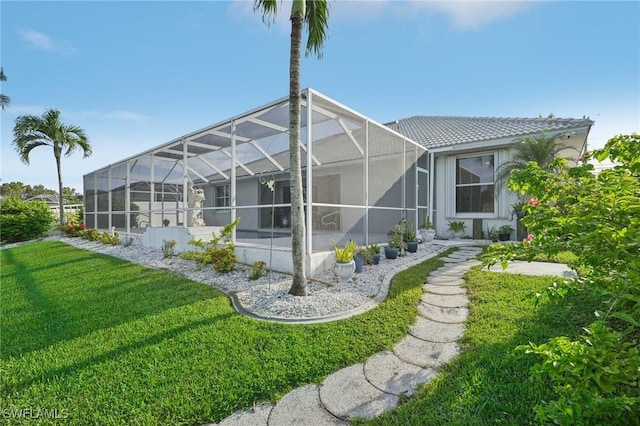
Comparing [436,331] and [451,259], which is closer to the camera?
[436,331]

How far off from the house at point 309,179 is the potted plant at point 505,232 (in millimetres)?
541

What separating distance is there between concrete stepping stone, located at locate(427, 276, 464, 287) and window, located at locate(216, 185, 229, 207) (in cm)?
1007

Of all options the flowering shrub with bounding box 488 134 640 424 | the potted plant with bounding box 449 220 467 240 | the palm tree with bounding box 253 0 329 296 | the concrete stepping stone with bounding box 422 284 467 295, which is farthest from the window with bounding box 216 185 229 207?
the flowering shrub with bounding box 488 134 640 424

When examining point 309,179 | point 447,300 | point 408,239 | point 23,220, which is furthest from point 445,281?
point 23,220

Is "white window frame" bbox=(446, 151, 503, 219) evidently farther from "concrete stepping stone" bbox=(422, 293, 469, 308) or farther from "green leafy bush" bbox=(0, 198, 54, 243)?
"green leafy bush" bbox=(0, 198, 54, 243)

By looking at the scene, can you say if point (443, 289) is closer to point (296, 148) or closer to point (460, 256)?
point (460, 256)

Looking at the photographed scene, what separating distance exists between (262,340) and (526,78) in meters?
11.3

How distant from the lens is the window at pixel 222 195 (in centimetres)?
1305

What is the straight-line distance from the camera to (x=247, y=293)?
5.02 m

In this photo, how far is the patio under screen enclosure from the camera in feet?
21.1

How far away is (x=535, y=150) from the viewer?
29.3ft

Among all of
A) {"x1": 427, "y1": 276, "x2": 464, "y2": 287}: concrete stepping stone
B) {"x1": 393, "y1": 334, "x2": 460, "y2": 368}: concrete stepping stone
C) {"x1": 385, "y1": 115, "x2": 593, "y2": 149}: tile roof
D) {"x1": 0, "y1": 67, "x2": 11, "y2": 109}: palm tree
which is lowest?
{"x1": 393, "y1": 334, "x2": 460, "y2": 368}: concrete stepping stone

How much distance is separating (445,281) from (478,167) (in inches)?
295

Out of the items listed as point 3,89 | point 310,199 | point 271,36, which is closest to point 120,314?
point 310,199
